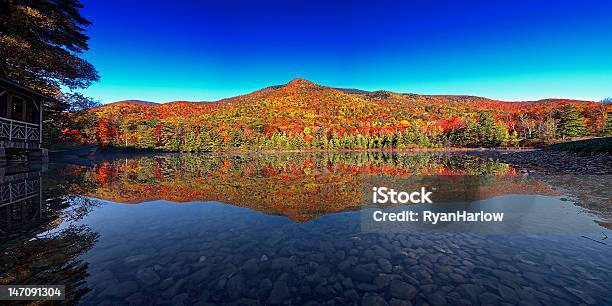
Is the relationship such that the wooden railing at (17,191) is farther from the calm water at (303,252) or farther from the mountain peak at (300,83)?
the mountain peak at (300,83)

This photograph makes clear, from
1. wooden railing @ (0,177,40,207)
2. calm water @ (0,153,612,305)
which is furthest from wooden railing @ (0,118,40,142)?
calm water @ (0,153,612,305)

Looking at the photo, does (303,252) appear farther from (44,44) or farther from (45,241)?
(44,44)

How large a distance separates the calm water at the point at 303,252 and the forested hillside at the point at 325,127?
2408 centimetres

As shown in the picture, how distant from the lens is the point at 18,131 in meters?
16.7

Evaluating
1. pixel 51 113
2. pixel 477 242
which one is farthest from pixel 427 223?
pixel 51 113

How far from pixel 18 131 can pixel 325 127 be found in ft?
261

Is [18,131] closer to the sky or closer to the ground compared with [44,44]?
closer to the ground

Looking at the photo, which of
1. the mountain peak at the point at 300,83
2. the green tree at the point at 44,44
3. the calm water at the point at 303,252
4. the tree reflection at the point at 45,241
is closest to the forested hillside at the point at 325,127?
the green tree at the point at 44,44

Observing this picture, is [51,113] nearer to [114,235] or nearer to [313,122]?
[114,235]

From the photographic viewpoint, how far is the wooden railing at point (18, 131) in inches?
606

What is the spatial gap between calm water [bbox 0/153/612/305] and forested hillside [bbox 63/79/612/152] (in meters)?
24.1

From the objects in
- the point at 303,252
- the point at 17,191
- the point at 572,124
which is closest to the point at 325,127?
the point at 572,124

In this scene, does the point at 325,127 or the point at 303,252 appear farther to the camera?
the point at 325,127

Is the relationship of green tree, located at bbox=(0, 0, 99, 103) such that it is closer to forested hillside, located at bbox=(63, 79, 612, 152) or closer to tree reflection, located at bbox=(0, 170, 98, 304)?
forested hillside, located at bbox=(63, 79, 612, 152)
